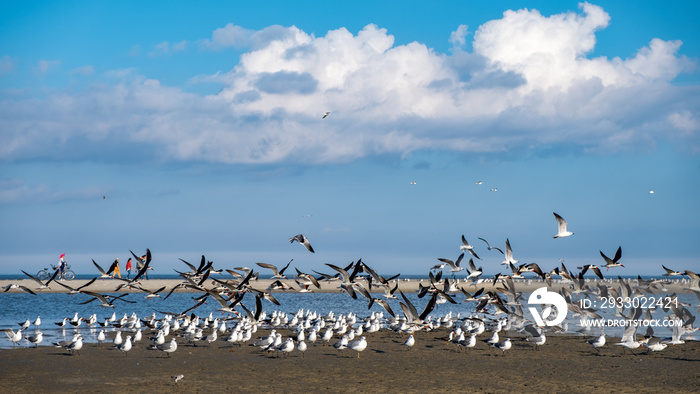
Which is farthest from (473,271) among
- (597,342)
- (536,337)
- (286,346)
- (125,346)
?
(125,346)

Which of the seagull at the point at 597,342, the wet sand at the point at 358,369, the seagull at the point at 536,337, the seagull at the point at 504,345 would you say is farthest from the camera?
the seagull at the point at 536,337

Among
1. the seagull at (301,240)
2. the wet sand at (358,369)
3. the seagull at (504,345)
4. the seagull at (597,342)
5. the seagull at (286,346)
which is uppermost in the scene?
the seagull at (301,240)

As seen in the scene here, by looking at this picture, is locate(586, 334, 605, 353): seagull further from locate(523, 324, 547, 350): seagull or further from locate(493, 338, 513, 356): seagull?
locate(493, 338, 513, 356): seagull

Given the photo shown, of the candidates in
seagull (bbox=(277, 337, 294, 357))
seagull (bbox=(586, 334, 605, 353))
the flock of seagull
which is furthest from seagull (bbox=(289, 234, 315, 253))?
seagull (bbox=(586, 334, 605, 353))

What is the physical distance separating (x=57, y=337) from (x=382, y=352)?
53.4 feet

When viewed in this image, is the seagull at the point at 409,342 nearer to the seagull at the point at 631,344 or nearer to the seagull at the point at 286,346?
the seagull at the point at 286,346

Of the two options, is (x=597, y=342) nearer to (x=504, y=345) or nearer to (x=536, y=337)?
(x=536, y=337)

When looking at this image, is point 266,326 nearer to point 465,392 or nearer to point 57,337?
point 57,337

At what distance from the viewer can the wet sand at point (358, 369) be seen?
750 inches

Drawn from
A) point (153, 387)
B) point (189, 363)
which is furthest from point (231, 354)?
point (153, 387)

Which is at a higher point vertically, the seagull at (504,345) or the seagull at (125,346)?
the seagull at (504,345)

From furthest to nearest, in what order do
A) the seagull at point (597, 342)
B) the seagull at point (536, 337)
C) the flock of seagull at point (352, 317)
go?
the seagull at point (536, 337), the seagull at point (597, 342), the flock of seagull at point (352, 317)

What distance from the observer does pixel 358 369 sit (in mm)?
22312

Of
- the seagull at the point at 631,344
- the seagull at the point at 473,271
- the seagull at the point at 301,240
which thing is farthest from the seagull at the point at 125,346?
the seagull at the point at 631,344
